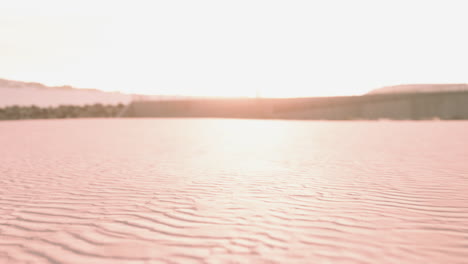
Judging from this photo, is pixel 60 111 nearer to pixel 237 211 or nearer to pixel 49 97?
pixel 49 97

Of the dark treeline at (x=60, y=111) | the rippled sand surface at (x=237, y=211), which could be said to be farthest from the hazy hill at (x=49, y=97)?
the rippled sand surface at (x=237, y=211)

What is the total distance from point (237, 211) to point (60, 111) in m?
35.6

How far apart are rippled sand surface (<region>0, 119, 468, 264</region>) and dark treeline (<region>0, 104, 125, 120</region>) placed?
96.2ft

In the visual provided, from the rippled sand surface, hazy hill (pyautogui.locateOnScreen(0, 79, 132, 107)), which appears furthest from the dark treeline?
the rippled sand surface

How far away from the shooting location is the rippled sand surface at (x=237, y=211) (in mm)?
3338

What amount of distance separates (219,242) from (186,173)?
3.60 metres

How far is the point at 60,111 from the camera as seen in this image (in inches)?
1438

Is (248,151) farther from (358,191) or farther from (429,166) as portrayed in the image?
(358,191)

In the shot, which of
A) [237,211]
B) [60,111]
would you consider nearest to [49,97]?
[60,111]

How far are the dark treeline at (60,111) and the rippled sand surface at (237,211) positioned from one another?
29.3 m

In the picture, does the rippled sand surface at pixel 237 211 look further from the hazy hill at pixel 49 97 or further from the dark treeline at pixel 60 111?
the hazy hill at pixel 49 97

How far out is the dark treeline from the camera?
34.4 metres

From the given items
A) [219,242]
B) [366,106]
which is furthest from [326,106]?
[219,242]

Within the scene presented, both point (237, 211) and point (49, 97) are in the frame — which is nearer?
point (237, 211)
